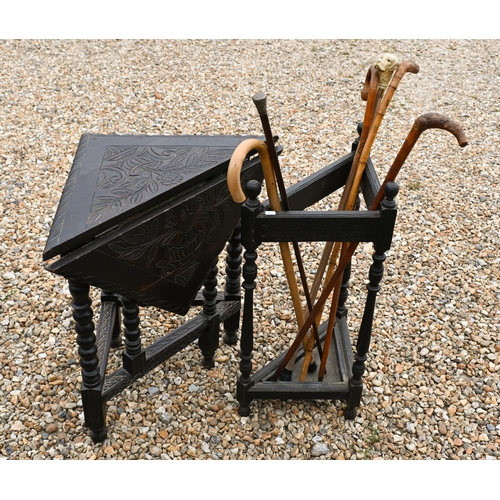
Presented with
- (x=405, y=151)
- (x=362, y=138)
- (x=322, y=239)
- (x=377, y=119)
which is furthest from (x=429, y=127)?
(x=322, y=239)

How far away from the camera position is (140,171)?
7.42ft

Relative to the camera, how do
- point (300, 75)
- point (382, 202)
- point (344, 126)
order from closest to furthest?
point (382, 202) → point (344, 126) → point (300, 75)

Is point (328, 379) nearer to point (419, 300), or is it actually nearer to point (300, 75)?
point (419, 300)

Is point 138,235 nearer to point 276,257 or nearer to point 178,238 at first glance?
point 178,238

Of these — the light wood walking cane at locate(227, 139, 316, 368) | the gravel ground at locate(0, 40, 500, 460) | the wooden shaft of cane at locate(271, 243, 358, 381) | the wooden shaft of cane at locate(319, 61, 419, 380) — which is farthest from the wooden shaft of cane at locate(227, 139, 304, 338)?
the gravel ground at locate(0, 40, 500, 460)

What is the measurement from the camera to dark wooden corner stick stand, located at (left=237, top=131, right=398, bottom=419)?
6.51ft

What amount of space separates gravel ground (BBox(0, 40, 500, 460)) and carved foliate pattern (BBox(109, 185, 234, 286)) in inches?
28.5

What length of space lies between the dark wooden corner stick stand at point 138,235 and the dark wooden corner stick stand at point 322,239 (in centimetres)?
27

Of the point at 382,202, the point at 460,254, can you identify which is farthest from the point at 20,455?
the point at 460,254

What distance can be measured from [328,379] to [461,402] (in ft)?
2.02

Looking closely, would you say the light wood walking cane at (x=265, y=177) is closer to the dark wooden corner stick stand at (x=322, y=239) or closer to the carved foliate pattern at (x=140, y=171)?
the dark wooden corner stick stand at (x=322, y=239)

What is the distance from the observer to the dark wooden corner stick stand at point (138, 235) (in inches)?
79.4

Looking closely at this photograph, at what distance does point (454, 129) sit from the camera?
1778mm

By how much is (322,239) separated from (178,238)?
55 centimetres
